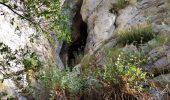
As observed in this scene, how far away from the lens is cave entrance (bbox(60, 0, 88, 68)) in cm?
1084

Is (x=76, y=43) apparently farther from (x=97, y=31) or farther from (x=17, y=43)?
(x=17, y=43)

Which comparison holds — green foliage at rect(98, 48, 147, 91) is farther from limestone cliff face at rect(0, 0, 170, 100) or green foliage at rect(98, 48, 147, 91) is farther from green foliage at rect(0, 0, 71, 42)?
green foliage at rect(0, 0, 71, 42)

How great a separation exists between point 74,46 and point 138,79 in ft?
18.7

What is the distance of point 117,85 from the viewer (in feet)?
20.1

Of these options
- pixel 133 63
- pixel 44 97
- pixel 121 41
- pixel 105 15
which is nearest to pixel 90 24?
pixel 105 15

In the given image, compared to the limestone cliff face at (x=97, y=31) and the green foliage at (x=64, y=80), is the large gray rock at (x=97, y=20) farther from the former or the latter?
the green foliage at (x=64, y=80)

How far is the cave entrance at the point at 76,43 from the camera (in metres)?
10.8

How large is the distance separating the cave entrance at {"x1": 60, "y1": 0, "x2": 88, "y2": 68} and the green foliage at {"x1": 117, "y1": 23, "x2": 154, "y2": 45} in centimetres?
220

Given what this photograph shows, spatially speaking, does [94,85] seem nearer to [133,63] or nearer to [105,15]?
[133,63]

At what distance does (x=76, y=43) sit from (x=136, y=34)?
375 centimetres

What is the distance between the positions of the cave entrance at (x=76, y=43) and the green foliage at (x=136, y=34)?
7.22ft

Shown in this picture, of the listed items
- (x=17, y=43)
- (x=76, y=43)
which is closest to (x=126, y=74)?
(x=17, y=43)

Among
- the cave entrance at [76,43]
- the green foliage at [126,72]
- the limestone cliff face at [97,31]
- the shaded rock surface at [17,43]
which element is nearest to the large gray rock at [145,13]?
the limestone cliff face at [97,31]

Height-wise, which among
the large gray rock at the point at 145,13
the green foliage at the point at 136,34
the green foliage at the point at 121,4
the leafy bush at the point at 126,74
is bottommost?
the leafy bush at the point at 126,74
